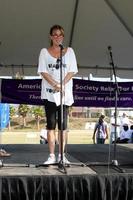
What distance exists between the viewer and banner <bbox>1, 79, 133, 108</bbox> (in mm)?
8414

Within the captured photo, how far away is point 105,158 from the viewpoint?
5184 millimetres

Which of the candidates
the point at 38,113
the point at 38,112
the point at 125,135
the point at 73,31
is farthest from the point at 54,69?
the point at 38,112

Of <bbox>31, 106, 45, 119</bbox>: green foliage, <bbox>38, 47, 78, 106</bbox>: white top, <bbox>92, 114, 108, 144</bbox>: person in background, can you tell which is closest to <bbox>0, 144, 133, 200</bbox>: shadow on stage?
<bbox>38, 47, 78, 106</bbox>: white top

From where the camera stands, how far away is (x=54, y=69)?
4234 millimetres

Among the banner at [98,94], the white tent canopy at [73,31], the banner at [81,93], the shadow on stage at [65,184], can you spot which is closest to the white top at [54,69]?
the shadow on stage at [65,184]

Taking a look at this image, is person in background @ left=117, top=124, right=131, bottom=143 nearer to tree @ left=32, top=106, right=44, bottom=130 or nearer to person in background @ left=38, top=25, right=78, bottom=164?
person in background @ left=38, top=25, right=78, bottom=164

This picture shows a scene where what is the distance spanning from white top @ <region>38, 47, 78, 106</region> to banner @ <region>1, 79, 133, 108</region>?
13.1 ft

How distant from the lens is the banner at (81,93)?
8414 millimetres

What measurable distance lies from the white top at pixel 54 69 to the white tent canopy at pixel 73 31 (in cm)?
227

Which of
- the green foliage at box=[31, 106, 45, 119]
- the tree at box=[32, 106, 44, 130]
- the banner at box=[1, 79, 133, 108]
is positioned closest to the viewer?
the banner at box=[1, 79, 133, 108]

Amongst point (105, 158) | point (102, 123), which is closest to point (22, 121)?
point (102, 123)

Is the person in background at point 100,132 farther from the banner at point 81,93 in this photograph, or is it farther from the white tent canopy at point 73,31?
the white tent canopy at point 73,31

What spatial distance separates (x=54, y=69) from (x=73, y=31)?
3383 millimetres

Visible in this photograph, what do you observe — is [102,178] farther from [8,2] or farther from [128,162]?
[8,2]
